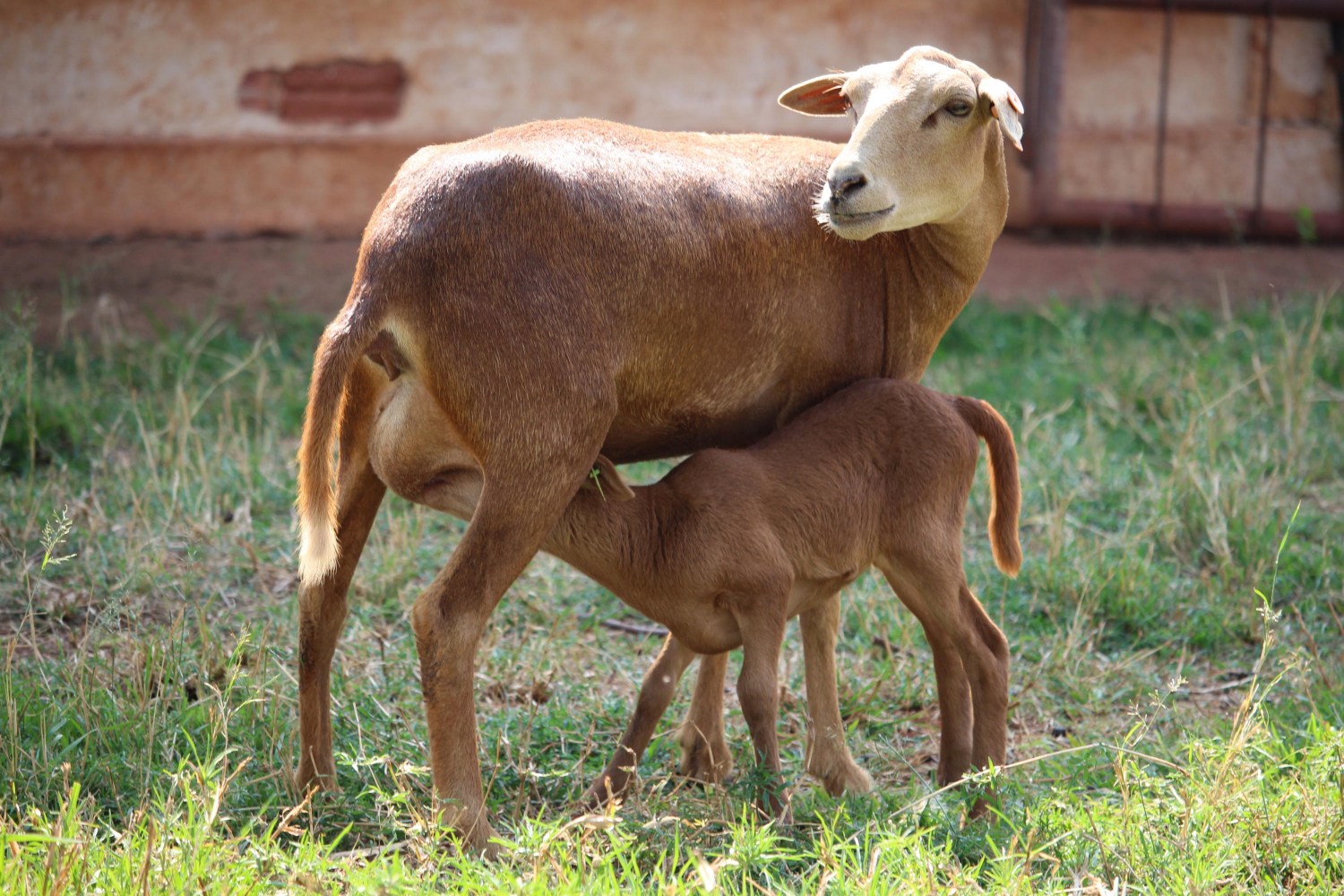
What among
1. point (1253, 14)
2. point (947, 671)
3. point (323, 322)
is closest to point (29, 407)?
point (323, 322)

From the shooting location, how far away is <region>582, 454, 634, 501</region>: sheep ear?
11.9 feet

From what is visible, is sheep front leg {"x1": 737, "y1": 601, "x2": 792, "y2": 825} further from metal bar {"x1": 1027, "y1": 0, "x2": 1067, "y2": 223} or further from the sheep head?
metal bar {"x1": 1027, "y1": 0, "x2": 1067, "y2": 223}

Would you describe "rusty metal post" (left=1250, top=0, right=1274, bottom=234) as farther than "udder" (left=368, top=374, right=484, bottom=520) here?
Yes

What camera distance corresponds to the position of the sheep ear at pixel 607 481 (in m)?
3.62

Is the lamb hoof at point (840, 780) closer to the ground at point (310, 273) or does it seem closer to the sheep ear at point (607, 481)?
the sheep ear at point (607, 481)

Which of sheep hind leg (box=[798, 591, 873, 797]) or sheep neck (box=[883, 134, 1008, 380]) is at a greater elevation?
sheep neck (box=[883, 134, 1008, 380])

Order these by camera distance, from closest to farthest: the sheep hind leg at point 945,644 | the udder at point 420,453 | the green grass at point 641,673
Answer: the green grass at point 641,673
the udder at point 420,453
the sheep hind leg at point 945,644

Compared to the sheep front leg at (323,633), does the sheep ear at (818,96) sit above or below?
above

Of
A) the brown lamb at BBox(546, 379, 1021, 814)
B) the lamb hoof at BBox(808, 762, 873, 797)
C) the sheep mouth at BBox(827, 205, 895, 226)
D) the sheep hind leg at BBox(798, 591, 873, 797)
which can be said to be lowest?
the lamb hoof at BBox(808, 762, 873, 797)

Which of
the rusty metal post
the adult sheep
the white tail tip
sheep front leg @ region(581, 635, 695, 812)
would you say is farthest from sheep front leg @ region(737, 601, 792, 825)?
the rusty metal post

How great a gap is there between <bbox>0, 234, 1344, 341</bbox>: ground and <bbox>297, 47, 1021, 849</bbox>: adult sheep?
426 cm

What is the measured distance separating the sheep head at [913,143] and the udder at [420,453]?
41.8 inches

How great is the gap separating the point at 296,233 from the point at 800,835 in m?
6.23

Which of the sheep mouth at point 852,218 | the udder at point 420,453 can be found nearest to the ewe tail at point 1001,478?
the sheep mouth at point 852,218
